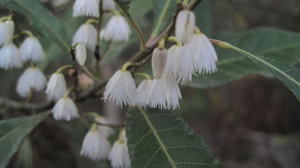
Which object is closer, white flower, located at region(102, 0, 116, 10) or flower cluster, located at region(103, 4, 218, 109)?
flower cluster, located at region(103, 4, 218, 109)

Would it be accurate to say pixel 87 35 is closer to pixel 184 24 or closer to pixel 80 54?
pixel 80 54

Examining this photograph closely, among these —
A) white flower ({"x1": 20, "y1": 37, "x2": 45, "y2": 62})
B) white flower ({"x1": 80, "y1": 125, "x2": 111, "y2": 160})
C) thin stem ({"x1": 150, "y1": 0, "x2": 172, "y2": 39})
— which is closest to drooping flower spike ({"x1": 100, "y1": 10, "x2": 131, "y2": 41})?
thin stem ({"x1": 150, "y1": 0, "x2": 172, "y2": 39})

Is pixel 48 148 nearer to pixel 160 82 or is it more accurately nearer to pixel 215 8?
pixel 160 82

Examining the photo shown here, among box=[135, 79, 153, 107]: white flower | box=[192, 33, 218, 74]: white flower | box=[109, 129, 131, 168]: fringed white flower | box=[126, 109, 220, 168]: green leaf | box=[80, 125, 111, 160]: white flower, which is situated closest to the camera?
box=[192, 33, 218, 74]: white flower

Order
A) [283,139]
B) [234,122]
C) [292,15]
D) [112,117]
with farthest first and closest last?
[234,122]
[283,139]
[112,117]
[292,15]

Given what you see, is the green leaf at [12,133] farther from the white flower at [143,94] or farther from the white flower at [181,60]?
the white flower at [181,60]

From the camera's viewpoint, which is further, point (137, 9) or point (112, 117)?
point (112, 117)

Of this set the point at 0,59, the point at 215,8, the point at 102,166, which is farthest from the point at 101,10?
the point at 215,8

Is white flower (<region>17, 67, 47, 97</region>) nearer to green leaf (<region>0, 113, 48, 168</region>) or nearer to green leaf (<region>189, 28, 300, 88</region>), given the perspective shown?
green leaf (<region>0, 113, 48, 168</region>)
